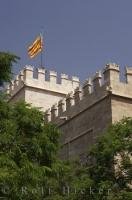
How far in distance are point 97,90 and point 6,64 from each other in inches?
276

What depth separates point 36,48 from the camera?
32500 mm

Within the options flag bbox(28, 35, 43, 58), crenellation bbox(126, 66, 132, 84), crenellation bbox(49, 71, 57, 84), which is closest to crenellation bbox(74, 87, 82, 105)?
crenellation bbox(126, 66, 132, 84)

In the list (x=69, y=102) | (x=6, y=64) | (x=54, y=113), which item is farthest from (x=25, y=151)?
(x=54, y=113)

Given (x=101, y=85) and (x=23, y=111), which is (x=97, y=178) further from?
(x=101, y=85)

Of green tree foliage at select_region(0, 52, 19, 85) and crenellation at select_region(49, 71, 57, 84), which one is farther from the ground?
crenellation at select_region(49, 71, 57, 84)

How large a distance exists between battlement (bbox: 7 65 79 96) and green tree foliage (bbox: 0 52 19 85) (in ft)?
47.7

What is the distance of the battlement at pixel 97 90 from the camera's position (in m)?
19.9

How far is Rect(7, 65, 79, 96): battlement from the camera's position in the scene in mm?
29125

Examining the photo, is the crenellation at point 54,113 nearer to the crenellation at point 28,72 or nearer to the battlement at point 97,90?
the battlement at point 97,90

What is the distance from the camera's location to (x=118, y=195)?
1385cm

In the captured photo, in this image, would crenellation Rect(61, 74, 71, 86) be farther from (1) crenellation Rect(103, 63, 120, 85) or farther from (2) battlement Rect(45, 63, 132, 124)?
(1) crenellation Rect(103, 63, 120, 85)

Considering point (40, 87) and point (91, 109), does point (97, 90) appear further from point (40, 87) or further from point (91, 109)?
point (40, 87)

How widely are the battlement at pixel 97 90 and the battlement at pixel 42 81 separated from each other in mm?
6240

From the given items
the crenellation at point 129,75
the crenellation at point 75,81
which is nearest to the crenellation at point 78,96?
the crenellation at point 129,75
